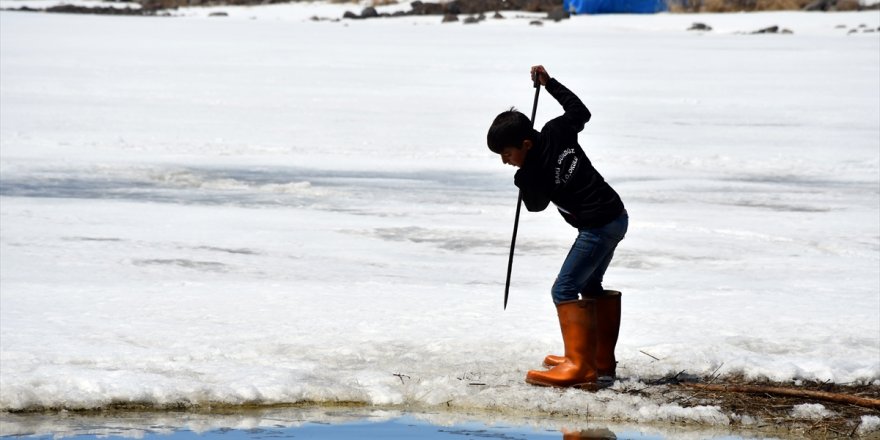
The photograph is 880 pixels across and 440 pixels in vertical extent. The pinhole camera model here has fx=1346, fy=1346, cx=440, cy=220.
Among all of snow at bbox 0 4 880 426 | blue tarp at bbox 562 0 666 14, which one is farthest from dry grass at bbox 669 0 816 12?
snow at bbox 0 4 880 426

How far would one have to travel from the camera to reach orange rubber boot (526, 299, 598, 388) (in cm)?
561

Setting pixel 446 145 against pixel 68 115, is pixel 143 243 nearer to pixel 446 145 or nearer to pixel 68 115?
pixel 446 145

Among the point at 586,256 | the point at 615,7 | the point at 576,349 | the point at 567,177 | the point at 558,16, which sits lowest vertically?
the point at 558,16

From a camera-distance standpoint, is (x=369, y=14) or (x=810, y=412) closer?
(x=810, y=412)

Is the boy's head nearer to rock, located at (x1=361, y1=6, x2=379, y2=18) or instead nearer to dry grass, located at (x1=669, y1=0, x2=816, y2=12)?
dry grass, located at (x1=669, y1=0, x2=816, y2=12)

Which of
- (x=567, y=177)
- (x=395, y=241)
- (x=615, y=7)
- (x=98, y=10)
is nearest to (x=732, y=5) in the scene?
(x=615, y=7)

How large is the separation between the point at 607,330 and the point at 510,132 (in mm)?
1029

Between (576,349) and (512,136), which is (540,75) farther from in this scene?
→ (576,349)

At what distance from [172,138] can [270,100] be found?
16.7 feet

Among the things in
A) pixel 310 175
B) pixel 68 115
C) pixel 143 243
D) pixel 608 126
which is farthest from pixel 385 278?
pixel 68 115

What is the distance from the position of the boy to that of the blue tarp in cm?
5251

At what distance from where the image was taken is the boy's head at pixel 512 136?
530 cm

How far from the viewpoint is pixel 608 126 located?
17.8 meters

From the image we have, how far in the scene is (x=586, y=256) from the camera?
555 cm
